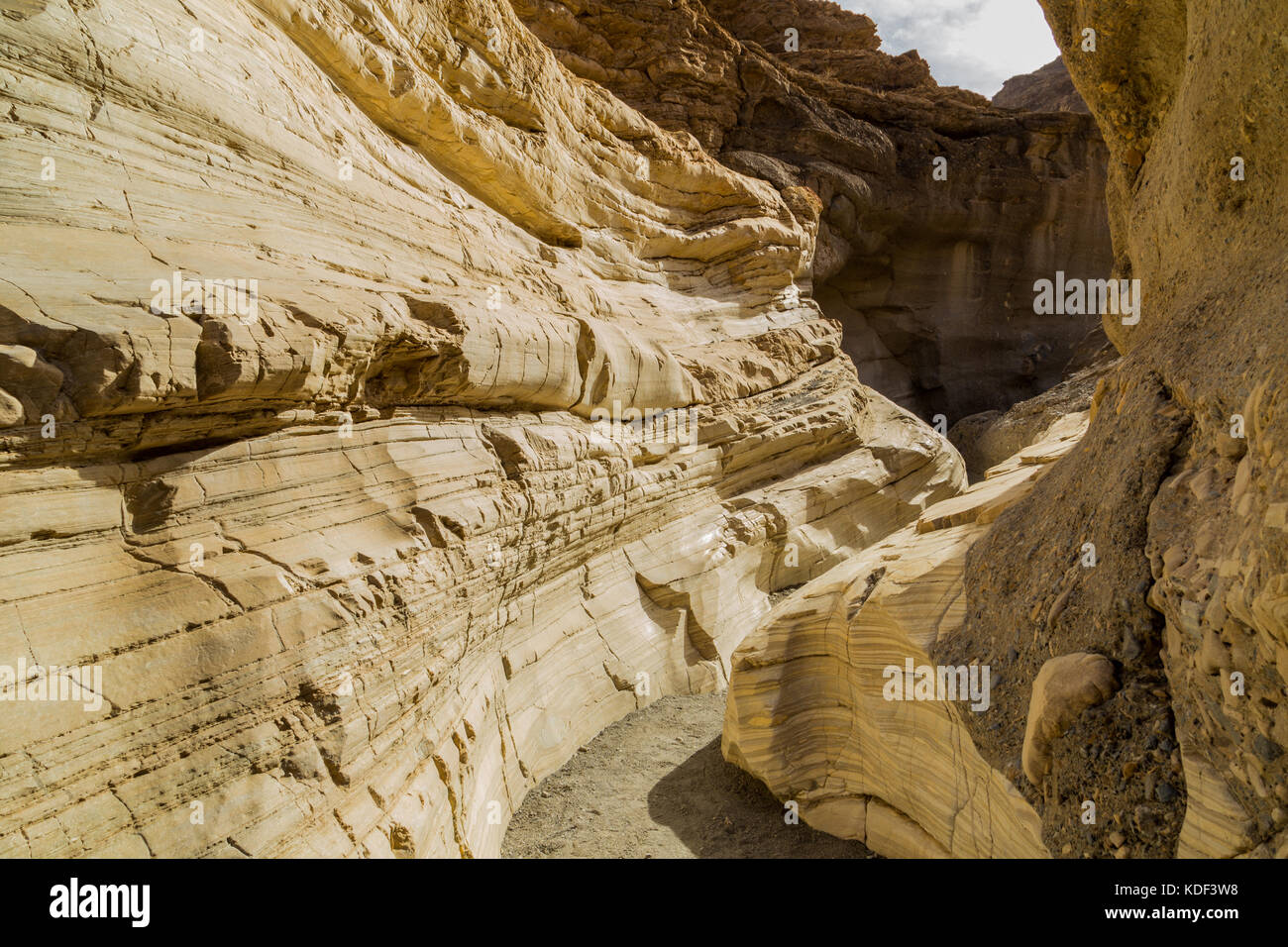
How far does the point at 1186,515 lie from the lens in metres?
3.69

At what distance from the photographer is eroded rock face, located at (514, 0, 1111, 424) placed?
65.4 feet

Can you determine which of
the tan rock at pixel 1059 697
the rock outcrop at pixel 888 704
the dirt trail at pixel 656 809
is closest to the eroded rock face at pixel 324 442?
the dirt trail at pixel 656 809

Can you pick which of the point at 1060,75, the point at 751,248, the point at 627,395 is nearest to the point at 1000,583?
the point at 627,395

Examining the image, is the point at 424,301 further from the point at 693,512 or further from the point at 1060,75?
the point at 1060,75

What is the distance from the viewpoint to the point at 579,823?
6.81 metres

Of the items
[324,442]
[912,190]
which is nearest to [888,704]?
[324,442]

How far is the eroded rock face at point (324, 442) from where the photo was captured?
12.8ft

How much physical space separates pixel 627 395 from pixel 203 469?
5440mm

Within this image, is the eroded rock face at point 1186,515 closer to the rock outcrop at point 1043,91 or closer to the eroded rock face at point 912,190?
the eroded rock face at point 912,190

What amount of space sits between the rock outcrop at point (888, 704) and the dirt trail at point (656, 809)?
0.26m

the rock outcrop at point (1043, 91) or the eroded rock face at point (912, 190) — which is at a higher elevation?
the rock outcrop at point (1043, 91)

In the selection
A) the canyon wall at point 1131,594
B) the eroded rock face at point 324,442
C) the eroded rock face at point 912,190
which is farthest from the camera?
the eroded rock face at point 912,190

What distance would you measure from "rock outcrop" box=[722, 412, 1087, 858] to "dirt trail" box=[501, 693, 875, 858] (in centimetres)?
26

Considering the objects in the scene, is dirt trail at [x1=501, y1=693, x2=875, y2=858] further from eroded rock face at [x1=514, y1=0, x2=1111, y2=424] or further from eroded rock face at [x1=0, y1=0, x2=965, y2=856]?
eroded rock face at [x1=514, y1=0, x2=1111, y2=424]
